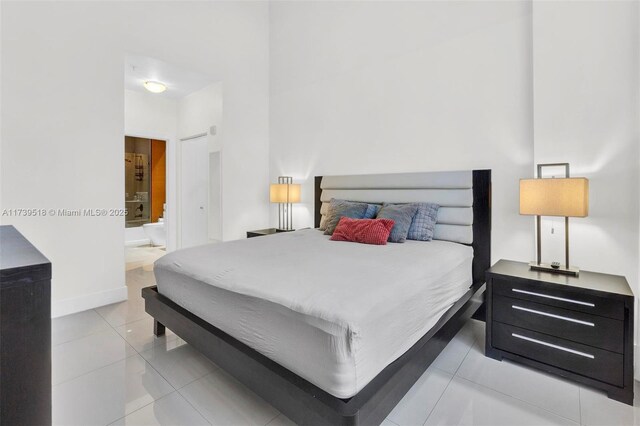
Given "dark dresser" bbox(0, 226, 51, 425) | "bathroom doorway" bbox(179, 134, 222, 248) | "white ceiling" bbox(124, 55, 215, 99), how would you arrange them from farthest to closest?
"bathroom doorway" bbox(179, 134, 222, 248) < "white ceiling" bbox(124, 55, 215, 99) < "dark dresser" bbox(0, 226, 51, 425)

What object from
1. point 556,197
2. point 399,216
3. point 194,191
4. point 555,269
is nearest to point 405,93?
point 399,216

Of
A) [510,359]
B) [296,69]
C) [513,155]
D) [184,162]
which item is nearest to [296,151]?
[296,69]

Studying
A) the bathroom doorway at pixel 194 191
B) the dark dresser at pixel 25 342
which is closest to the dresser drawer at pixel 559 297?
the dark dresser at pixel 25 342

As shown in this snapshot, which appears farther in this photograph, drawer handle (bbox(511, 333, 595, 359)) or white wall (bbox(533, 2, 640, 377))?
white wall (bbox(533, 2, 640, 377))

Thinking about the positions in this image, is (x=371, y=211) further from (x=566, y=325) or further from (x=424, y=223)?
(x=566, y=325)

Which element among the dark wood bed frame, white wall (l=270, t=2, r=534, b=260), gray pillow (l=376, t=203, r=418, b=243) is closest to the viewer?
→ the dark wood bed frame

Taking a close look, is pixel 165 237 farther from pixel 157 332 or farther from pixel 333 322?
pixel 333 322

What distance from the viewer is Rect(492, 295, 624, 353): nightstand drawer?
1782 millimetres

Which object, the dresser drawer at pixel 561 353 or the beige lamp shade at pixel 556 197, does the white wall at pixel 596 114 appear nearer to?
the beige lamp shade at pixel 556 197

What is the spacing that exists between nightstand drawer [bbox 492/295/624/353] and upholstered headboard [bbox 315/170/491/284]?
695 millimetres

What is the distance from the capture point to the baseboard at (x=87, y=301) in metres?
2.94

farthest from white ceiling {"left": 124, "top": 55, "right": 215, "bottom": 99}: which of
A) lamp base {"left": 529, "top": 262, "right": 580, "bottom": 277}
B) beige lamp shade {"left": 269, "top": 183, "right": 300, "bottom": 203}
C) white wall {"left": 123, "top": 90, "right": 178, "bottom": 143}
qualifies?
lamp base {"left": 529, "top": 262, "right": 580, "bottom": 277}

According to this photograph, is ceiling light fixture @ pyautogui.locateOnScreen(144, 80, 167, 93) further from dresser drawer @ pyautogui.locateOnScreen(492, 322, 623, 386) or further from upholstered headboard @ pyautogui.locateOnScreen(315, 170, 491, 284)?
dresser drawer @ pyautogui.locateOnScreen(492, 322, 623, 386)

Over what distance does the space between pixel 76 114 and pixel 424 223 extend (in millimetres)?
3458
